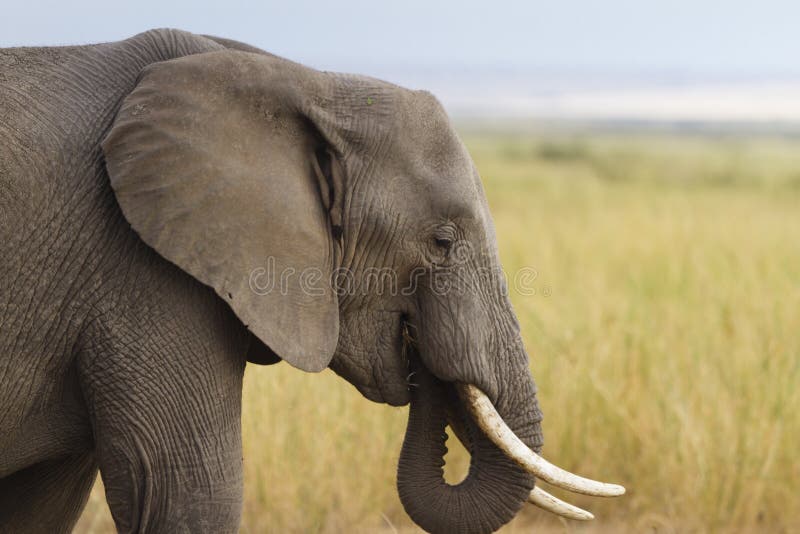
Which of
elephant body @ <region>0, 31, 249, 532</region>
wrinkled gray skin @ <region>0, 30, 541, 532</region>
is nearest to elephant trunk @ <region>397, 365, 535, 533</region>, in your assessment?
wrinkled gray skin @ <region>0, 30, 541, 532</region>

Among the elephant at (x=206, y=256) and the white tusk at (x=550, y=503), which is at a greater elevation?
the elephant at (x=206, y=256)

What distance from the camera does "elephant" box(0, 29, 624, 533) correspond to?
2.80 meters

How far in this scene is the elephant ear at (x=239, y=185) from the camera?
2.79 m

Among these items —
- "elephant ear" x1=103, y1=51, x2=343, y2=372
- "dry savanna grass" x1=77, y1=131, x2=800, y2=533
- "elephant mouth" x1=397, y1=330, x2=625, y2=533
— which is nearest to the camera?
"elephant ear" x1=103, y1=51, x2=343, y2=372

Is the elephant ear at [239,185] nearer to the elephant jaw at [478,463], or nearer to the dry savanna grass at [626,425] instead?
the elephant jaw at [478,463]

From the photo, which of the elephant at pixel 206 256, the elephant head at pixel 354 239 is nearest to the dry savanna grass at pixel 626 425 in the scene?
the elephant head at pixel 354 239

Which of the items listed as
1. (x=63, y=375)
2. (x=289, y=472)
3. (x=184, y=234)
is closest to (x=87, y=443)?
(x=63, y=375)

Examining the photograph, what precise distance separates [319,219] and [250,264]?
0.77ft

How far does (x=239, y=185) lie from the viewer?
282cm

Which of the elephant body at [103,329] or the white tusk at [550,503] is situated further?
the white tusk at [550,503]

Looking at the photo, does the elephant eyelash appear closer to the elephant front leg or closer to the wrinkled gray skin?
the wrinkled gray skin

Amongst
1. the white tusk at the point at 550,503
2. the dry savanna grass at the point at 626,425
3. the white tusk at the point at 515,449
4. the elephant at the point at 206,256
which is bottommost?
the dry savanna grass at the point at 626,425

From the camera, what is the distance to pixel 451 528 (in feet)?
10.6

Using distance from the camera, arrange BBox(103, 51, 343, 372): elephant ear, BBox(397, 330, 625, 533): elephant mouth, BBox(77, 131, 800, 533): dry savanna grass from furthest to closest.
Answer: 1. BBox(77, 131, 800, 533): dry savanna grass
2. BBox(397, 330, 625, 533): elephant mouth
3. BBox(103, 51, 343, 372): elephant ear
